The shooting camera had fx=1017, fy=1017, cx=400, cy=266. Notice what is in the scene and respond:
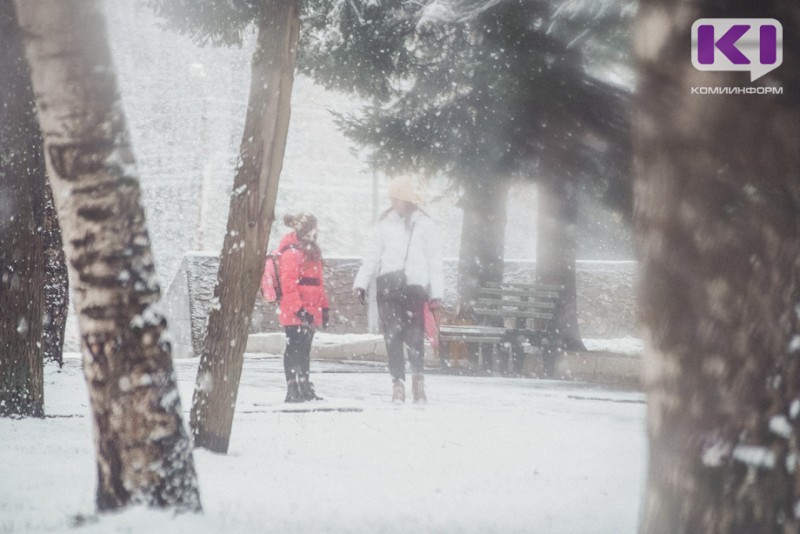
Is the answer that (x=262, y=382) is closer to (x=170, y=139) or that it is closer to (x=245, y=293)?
(x=245, y=293)

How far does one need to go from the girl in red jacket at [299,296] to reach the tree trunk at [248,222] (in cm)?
274

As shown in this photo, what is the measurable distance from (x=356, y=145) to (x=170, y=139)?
113 ft

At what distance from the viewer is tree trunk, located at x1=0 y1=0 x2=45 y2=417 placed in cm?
516

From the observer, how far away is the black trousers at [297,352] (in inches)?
286

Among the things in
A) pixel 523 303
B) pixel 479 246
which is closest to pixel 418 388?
pixel 523 303

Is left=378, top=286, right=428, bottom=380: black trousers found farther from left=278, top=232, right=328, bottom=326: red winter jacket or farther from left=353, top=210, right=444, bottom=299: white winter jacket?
left=278, top=232, right=328, bottom=326: red winter jacket

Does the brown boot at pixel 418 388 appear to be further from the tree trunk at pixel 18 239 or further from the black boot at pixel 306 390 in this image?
the tree trunk at pixel 18 239

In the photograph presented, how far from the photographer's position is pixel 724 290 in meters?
2.13

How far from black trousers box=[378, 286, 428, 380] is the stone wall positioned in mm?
2703

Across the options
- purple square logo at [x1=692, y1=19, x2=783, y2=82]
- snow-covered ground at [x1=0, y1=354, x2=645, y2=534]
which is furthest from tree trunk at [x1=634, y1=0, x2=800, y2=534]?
snow-covered ground at [x1=0, y1=354, x2=645, y2=534]

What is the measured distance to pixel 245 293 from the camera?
4.39 m

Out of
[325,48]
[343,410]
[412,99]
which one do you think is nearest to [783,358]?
[343,410]

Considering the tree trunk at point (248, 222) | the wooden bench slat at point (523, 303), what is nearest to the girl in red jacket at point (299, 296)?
the tree trunk at point (248, 222)

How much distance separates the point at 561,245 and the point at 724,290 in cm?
1123
